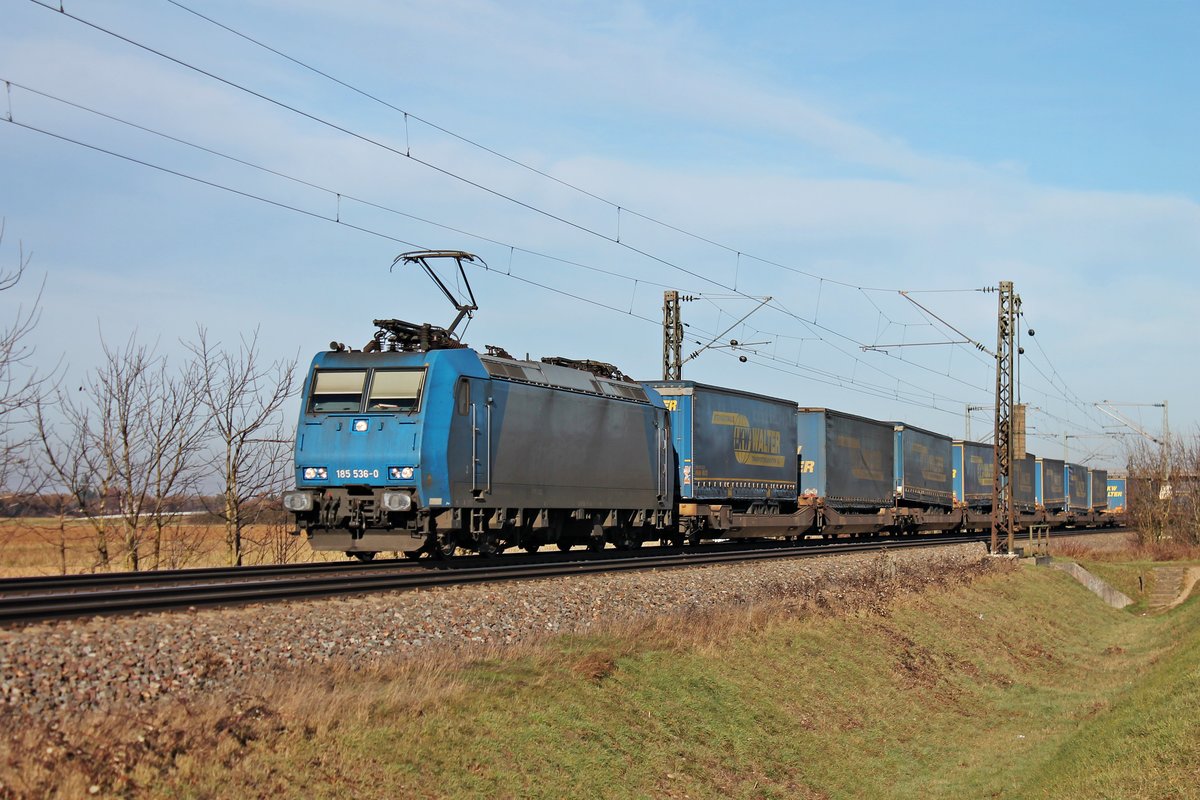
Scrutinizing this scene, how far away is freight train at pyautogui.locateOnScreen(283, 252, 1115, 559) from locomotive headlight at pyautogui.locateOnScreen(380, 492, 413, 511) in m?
0.02

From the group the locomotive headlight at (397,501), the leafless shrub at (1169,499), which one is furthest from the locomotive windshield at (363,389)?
the leafless shrub at (1169,499)

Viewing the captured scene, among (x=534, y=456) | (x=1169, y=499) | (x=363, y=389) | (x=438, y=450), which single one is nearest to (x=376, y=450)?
(x=438, y=450)

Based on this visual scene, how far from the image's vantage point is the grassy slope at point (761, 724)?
9.23 metres

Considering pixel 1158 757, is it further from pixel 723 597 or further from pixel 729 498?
pixel 729 498

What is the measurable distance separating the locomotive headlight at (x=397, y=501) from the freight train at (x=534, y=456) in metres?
0.02

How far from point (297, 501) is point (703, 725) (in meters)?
8.26

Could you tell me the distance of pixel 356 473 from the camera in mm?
18484

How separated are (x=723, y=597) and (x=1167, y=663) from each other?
33.1ft

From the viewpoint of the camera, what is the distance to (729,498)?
1178 inches

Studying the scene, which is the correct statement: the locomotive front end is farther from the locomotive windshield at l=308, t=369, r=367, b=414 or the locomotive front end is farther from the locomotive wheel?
the locomotive wheel

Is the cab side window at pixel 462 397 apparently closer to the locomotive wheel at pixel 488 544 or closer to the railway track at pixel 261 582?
the locomotive wheel at pixel 488 544

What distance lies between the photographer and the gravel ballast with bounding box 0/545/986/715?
8906mm

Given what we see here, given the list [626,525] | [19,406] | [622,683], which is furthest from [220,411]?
[622,683]

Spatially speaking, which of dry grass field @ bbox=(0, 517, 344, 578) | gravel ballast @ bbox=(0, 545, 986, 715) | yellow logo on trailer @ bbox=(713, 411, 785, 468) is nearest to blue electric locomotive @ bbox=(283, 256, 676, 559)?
gravel ballast @ bbox=(0, 545, 986, 715)
